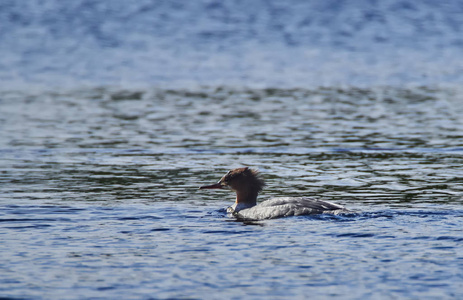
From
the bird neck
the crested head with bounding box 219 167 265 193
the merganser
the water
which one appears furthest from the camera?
the crested head with bounding box 219 167 265 193

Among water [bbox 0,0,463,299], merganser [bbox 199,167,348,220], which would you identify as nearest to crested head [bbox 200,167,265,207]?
merganser [bbox 199,167,348,220]

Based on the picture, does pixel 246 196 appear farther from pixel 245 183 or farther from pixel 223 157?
Answer: pixel 223 157

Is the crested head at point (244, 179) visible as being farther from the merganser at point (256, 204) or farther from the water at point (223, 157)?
the water at point (223, 157)

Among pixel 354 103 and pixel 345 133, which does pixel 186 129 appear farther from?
pixel 354 103

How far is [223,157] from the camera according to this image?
2017 centimetres

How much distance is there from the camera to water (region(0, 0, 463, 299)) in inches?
409

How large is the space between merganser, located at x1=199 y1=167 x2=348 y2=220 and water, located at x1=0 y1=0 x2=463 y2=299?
260mm

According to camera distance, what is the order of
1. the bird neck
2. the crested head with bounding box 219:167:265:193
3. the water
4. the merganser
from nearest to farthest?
the water → the merganser → the bird neck → the crested head with bounding box 219:167:265:193

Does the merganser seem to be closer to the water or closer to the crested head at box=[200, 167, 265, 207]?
the crested head at box=[200, 167, 265, 207]

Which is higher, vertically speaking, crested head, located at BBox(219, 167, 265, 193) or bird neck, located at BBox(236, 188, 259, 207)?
crested head, located at BBox(219, 167, 265, 193)

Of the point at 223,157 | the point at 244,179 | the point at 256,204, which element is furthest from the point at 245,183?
the point at 223,157

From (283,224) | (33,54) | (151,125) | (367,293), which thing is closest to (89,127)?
(151,125)

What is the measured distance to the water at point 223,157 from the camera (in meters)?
10.4

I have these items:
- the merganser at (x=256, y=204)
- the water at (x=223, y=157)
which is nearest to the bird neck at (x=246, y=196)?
the merganser at (x=256, y=204)
